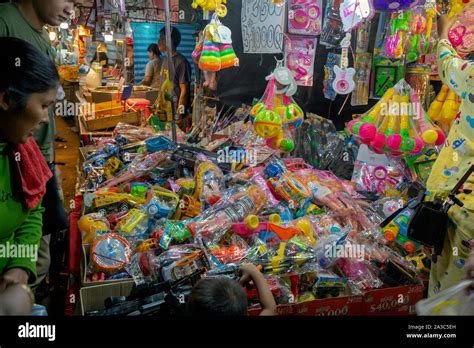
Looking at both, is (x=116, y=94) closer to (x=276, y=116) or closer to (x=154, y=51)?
(x=154, y=51)

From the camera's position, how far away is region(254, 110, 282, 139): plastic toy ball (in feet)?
10.8

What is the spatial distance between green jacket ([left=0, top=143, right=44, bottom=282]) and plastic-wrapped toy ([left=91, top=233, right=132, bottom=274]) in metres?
0.70

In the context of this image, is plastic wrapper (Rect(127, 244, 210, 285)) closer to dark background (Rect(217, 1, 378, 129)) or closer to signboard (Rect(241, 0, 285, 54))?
signboard (Rect(241, 0, 285, 54))

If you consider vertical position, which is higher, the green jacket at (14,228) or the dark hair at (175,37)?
the dark hair at (175,37)

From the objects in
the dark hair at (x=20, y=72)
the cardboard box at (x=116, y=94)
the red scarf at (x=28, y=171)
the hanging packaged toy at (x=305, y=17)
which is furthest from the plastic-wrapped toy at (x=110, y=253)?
the cardboard box at (x=116, y=94)

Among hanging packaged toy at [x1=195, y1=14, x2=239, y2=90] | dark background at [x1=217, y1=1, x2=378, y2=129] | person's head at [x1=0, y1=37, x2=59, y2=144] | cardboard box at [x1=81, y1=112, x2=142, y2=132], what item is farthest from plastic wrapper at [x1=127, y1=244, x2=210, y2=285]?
cardboard box at [x1=81, y1=112, x2=142, y2=132]

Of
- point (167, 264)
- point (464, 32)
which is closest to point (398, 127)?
point (464, 32)

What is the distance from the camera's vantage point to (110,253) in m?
2.40

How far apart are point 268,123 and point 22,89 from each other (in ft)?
7.01

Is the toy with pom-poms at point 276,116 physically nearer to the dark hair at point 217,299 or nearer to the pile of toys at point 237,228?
the pile of toys at point 237,228

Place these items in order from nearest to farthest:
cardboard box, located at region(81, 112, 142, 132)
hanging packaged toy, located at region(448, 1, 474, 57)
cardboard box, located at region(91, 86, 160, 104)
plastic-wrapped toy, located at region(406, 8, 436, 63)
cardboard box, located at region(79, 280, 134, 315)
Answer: cardboard box, located at region(79, 280, 134, 315) < hanging packaged toy, located at region(448, 1, 474, 57) < plastic-wrapped toy, located at region(406, 8, 436, 63) < cardboard box, located at region(81, 112, 142, 132) < cardboard box, located at region(91, 86, 160, 104)

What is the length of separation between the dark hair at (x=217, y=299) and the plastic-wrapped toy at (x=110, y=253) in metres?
0.96

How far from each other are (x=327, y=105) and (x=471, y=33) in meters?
2.29

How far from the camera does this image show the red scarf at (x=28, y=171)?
1.50 meters
